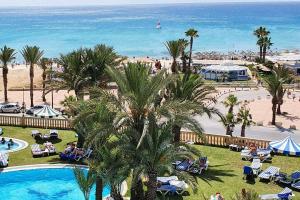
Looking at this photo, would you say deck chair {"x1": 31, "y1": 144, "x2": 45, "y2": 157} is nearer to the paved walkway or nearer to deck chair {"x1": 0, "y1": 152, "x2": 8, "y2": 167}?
deck chair {"x1": 0, "y1": 152, "x2": 8, "y2": 167}

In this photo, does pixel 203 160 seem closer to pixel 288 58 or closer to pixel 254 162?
pixel 254 162

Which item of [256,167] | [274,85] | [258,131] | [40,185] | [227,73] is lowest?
[40,185]

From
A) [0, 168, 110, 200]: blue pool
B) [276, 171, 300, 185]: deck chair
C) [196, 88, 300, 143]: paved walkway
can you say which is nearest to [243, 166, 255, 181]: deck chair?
[276, 171, 300, 185]: deck chair

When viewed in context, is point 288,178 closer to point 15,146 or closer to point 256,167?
point 256,167

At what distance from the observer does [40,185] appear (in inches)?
939

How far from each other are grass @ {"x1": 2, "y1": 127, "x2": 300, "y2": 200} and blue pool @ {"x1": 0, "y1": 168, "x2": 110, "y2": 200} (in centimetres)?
131

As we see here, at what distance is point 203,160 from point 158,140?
826 cm

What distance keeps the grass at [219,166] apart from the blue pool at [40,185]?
1.31 meters

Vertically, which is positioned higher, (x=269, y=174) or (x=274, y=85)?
(x=274, y=85)

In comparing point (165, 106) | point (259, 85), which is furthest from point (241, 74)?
point (165, 106)

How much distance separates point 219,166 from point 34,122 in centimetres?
1551

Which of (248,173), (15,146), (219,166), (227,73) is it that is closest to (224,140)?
(219,166)

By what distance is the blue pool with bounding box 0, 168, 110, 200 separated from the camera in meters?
22.5

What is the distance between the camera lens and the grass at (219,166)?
21875 millimetres
